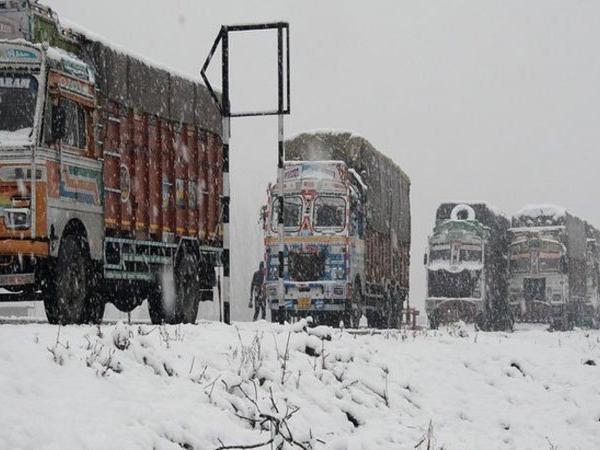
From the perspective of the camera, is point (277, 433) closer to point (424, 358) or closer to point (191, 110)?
point (424, 358)

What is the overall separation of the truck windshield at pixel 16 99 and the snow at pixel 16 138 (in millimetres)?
93

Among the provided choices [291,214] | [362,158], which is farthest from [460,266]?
[291,214]

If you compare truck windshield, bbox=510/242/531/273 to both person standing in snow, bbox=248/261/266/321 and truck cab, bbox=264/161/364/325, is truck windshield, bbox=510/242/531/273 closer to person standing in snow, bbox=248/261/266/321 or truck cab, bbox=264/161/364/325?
person standing in snow, bbox=248/261/266/321

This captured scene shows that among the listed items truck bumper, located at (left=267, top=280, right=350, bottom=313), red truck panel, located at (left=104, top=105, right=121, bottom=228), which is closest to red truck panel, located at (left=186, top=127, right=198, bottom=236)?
red truck panel, located at (left=104, top=105, right=121, bottom=228)

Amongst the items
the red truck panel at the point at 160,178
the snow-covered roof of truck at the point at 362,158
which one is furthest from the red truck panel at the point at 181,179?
the snow-covered roof of truck at the point at 362,158

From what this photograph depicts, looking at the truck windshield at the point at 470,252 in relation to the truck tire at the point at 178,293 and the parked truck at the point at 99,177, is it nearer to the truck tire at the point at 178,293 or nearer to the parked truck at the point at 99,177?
the parked truck at the point at 99,177

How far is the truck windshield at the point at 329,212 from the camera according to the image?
25875 millimetres

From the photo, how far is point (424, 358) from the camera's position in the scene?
1315cm

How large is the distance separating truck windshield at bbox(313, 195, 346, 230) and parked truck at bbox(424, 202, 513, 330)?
10581mm

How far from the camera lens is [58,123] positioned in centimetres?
1402

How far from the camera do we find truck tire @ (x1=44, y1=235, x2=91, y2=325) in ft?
46.5

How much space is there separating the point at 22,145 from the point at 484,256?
24.4 metres

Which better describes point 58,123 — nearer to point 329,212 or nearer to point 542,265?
point 329,212

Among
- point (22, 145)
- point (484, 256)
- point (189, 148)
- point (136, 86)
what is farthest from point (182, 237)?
point (484, 256)
